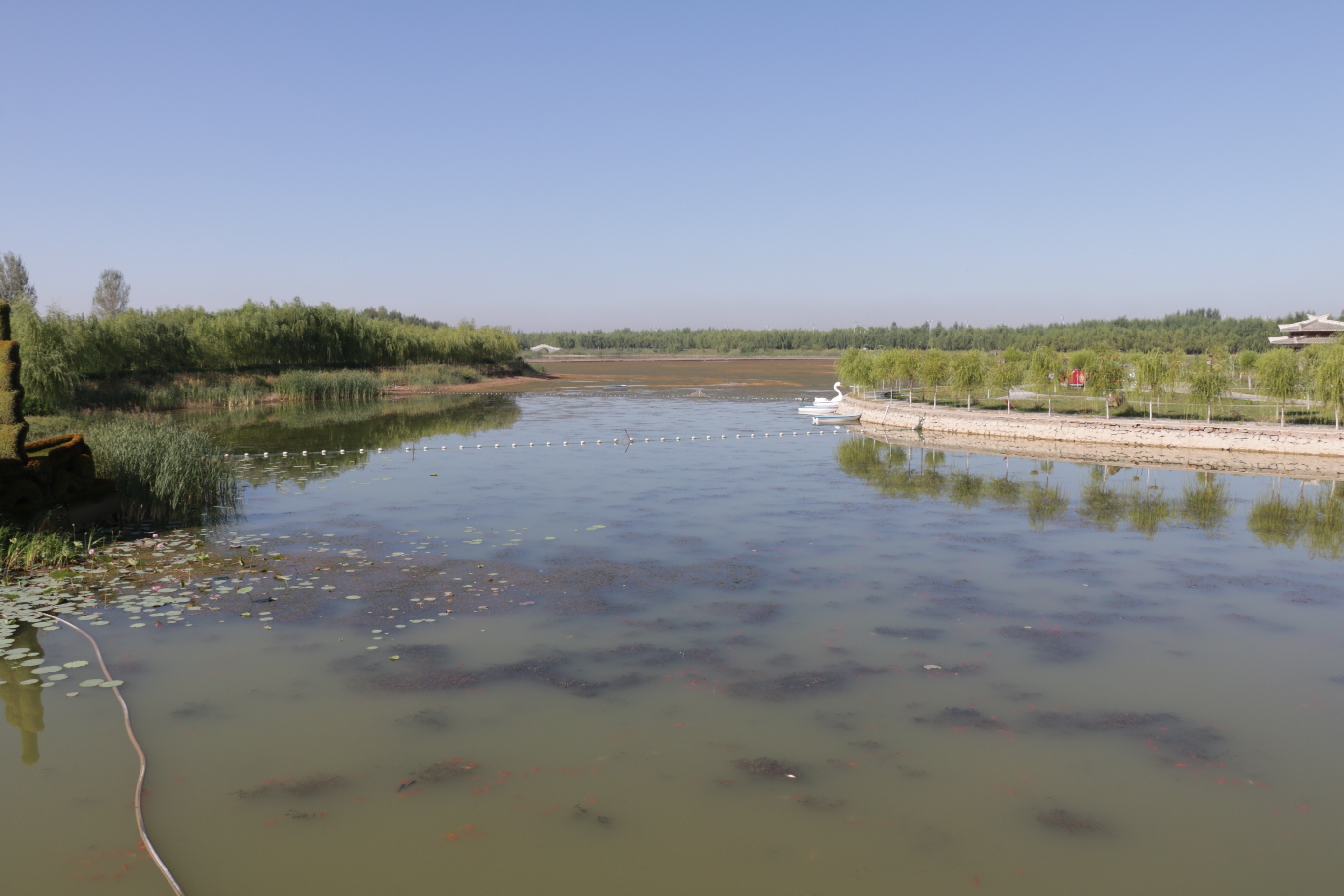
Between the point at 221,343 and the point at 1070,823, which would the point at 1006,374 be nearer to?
the point at 1070,823

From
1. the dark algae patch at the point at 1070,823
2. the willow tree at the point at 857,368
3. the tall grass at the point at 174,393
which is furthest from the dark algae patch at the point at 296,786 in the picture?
the willow tree at the point at 857,368

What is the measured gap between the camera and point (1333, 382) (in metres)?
32.1

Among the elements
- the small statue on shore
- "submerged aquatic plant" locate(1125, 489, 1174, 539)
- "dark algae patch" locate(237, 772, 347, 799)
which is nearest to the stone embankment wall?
"submerged aquatic plant" locate(1125, 489, 1174, 539)

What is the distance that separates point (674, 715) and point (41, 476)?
1278 centimetres

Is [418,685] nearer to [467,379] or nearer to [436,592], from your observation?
[436,592]

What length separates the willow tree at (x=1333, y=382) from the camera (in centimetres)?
3194

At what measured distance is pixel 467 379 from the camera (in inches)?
3182

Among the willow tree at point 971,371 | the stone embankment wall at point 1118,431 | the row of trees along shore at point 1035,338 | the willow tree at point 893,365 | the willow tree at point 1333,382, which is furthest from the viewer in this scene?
the row of trees along shore at point 1035,338

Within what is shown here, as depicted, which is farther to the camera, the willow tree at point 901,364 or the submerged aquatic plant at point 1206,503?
the willow tree at point 901,364

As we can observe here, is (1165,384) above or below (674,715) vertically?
above

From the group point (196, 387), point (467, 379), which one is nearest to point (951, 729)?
point (196, 387)

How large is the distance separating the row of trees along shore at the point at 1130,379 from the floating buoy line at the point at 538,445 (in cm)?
1102

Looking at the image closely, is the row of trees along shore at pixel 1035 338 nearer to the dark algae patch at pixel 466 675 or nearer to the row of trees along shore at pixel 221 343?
the row of trees along shore at pixel 221 343

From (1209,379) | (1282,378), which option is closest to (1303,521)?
(1209,379)
